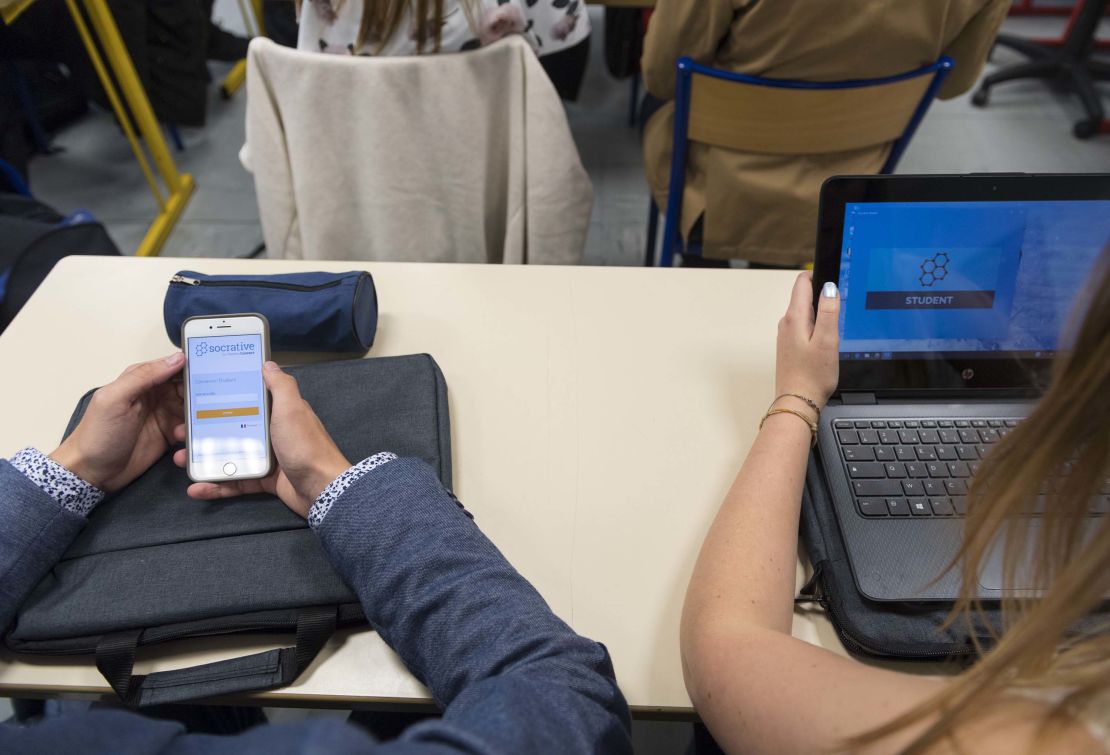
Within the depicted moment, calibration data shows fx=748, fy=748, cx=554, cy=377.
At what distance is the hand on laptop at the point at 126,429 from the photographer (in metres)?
0.70

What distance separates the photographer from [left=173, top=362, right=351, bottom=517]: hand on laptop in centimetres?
68

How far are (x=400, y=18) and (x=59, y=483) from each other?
844 mm

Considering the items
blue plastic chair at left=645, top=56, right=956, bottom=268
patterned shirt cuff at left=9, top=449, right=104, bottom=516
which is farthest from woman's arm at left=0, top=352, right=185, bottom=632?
blue plastic chair at left=645, top=56, right=956, bottom=268

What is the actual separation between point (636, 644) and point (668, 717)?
0.20 ft

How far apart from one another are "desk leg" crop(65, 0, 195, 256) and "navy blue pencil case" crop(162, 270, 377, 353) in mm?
1509

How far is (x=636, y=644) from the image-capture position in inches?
25.0

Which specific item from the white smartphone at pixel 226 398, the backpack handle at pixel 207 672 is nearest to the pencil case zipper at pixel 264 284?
the white smartphone at pixel 226 398

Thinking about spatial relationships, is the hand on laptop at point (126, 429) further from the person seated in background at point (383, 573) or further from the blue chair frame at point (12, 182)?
the blue chair frame at point (12, 182)

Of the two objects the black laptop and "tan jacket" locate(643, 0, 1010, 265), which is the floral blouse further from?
the black laptop

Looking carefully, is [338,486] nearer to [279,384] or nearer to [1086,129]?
[279,384]

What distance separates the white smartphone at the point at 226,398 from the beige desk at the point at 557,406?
0.54 feet

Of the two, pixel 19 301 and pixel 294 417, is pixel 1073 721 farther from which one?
pixel 19 301

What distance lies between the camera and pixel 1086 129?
8.63 ft

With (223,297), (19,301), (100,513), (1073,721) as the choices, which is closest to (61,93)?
(19,301)
